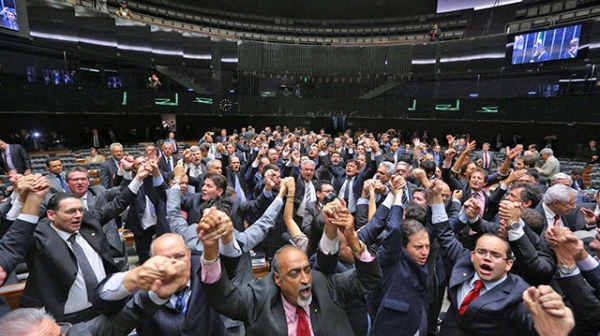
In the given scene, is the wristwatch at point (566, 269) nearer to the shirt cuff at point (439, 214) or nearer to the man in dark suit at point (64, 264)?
the shirt cuff at point (439, 214)

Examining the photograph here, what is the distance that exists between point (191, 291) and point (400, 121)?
51.0 ft

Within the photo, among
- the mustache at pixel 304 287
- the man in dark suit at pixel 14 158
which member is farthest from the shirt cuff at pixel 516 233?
the man in dark suit at pixel 14 158

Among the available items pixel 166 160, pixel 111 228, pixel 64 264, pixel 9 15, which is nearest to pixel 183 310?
pixel 64 264

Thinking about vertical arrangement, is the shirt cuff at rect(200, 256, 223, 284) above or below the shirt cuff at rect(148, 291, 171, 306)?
above

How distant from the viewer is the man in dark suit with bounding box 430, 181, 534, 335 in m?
1.71

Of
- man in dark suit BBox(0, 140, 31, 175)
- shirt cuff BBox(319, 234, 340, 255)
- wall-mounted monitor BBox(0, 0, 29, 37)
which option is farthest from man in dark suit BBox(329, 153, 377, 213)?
wall-mounted monitor BBox(0, 0, 29, 37)

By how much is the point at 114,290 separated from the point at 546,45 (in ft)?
44.5

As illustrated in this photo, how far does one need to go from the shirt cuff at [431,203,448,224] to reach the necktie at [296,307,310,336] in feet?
3.99

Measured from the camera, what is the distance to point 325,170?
17.6 ft

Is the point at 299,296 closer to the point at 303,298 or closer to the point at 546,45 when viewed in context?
the point at 303,298

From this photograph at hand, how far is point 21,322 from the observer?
112 cm

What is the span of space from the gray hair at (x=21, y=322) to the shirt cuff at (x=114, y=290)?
0.20m

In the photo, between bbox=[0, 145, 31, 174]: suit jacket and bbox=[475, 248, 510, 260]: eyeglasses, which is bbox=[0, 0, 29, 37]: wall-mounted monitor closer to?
bbox=[0, 145, 31, 174]: suit jacket

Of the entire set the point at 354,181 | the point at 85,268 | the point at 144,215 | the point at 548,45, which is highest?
the point at 548,45
